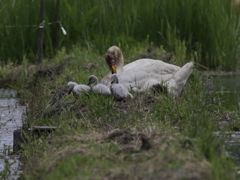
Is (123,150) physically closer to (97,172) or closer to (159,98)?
(97,172)

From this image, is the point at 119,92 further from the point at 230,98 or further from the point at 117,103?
the point at 230,98

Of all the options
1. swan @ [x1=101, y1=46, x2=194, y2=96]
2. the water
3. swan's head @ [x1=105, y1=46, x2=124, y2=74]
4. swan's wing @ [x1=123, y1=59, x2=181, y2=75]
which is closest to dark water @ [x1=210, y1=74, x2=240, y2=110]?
swan @ [x1=101, y1=46, x2=194, y2=96]

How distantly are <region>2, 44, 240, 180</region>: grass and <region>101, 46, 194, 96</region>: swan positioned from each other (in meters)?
0.22

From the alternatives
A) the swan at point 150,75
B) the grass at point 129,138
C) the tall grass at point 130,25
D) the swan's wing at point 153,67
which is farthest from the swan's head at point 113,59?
the tall grass at point 130,25

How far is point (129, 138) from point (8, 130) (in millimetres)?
2708

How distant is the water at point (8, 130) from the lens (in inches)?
206

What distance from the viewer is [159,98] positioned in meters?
7.04

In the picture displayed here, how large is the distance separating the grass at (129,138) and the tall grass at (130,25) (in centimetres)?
361

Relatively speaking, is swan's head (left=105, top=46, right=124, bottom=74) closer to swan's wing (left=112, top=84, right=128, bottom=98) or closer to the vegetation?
the vegetation

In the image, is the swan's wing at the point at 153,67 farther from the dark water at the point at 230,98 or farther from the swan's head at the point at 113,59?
the dark water at the point at 230,98

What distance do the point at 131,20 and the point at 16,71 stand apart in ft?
9.02

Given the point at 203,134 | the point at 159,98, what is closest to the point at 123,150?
the point at 203,134

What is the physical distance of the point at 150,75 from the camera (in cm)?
798

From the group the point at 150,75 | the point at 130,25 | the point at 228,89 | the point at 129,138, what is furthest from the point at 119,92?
the point at 130,25
